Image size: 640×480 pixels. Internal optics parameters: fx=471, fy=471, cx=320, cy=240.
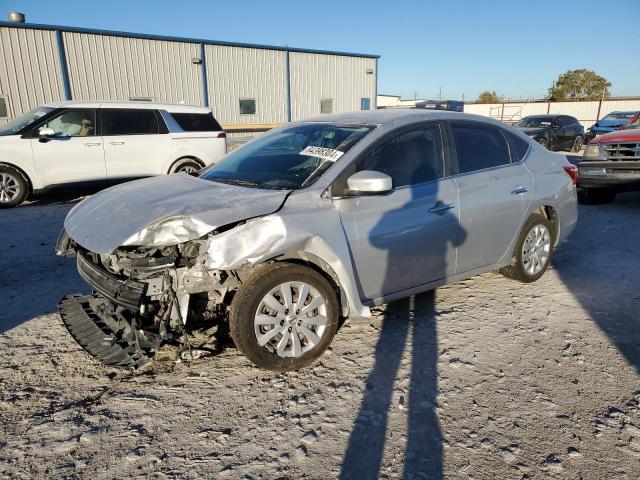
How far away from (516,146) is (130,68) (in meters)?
15.8

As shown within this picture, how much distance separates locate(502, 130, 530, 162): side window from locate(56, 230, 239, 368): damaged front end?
2989mm

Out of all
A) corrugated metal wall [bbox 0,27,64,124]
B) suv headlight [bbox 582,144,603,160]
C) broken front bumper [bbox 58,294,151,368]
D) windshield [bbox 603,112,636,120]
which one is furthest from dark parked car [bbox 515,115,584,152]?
broken front bumper [bbox 58,294,151,368]

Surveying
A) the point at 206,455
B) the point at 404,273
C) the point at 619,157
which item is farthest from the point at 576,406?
the point at 619,157

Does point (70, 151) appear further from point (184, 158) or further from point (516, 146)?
point (516, 146)

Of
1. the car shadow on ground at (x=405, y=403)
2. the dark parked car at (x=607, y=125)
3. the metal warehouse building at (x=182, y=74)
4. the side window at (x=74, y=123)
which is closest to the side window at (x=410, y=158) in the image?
the car shadow on ground at (x=405, y=403)

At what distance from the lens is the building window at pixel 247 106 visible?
803 inches

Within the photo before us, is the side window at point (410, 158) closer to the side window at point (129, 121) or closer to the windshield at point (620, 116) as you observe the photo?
the side window at point (129, 121)

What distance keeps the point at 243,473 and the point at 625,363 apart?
2725 millimetres

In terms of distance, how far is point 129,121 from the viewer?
9266 mm

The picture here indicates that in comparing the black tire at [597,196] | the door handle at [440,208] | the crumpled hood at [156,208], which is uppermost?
the crumpled hood at [156,208]

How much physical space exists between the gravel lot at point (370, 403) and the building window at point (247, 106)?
1725 cm

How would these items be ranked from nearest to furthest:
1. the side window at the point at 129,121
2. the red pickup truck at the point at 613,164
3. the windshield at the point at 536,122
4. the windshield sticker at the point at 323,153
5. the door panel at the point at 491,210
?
1. the windshield sticker at the point at 323,153
2. the door panel at the point at 491,210
3. the red pickup truck at the point at 613,164
4. the side window at the point at 129,121
5. the windshield at the point at 536,122

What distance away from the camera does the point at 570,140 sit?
768 inches

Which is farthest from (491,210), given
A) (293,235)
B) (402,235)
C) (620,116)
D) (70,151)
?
(620,116)
